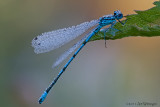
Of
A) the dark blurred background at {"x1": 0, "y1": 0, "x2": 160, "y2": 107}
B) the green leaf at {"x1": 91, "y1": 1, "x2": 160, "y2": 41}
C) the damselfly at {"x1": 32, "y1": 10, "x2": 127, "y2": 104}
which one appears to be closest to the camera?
the green leaf at {"x1": 91, "y1": 1, "x2": 160, "y2": 41}

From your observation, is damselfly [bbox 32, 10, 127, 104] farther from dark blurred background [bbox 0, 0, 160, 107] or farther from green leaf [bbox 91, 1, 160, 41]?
→ dark blurred background [bbox 0, 0, 160, 107]

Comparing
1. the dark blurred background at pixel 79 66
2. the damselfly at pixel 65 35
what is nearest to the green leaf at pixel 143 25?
the damselfly at pixel 65 35

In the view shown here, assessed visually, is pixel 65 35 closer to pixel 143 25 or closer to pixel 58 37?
pixel 58 37

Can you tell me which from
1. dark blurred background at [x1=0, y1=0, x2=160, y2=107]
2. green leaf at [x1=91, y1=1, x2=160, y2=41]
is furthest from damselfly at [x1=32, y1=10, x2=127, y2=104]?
dark blurred background at [x1=0, y1=0, x2=160, y2=107]

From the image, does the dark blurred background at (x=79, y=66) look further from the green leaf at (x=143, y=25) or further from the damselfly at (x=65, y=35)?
the green leaf at (x=143, y=25)

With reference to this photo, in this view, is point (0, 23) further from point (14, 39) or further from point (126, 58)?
point (126, 58)

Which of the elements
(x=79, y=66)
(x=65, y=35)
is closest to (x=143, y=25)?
(x=65, y=35)

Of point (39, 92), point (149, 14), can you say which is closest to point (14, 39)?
point (39, 92)
